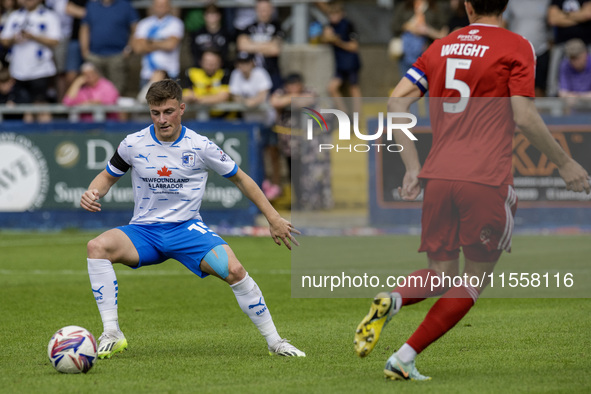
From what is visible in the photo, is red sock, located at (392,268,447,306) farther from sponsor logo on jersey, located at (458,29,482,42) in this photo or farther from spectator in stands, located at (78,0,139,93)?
spectator in stands, located at (78,0,139,93)

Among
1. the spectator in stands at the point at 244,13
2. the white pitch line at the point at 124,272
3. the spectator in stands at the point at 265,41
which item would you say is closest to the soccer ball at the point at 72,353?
the white pitch line at the point at 124,272

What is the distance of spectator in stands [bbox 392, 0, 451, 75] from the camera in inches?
688

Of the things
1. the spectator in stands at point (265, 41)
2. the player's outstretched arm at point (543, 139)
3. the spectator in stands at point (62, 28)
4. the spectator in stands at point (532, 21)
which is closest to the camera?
the player's outstretched arm at point (543, 139)

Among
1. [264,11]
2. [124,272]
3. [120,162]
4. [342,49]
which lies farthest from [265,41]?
[120,162]

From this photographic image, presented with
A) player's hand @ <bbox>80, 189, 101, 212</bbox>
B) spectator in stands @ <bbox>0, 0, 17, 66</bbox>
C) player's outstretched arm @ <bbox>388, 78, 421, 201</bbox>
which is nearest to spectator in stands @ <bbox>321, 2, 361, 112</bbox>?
spectator in stands @ <bbox>0, 0, 17, 66</bbox>

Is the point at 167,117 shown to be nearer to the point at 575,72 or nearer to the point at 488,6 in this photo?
the point at 488,6

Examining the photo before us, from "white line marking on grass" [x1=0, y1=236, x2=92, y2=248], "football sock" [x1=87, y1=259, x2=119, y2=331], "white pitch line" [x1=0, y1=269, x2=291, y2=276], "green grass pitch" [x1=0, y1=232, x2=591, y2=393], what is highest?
"football sock" [x1=87, y1=259, x2=119, y2=331]

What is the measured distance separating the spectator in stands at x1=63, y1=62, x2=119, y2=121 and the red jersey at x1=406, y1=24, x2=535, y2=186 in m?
12.3

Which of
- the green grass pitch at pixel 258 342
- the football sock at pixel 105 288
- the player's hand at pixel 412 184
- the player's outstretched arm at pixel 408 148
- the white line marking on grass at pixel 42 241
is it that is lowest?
the white line marking on grass at pixel 42 241

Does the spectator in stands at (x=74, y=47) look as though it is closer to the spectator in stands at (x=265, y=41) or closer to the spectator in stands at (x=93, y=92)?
the spectator in stands at (x=93, y=92)

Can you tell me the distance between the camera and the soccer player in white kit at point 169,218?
22.1 feet

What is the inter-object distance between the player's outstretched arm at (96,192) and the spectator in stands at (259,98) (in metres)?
9.60

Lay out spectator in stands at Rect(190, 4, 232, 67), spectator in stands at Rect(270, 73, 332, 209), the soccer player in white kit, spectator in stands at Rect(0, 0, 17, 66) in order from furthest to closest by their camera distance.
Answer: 1. spectator in stands at Rect(0, 0, 17, 66)
2. spectator in stands at Rect(190, 4, 232, 67)
3. spectator in stands at Rect(270, 73, 332, 209)
4. the soccer player in white kit

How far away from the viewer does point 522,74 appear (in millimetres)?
5500
